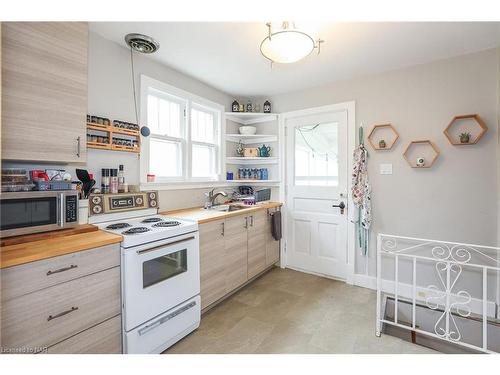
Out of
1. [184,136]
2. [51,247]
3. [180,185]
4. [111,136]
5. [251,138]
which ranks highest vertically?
[251,138]

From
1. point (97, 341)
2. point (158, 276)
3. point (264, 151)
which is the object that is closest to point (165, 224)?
point (158, 276)

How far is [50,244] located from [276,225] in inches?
90.5

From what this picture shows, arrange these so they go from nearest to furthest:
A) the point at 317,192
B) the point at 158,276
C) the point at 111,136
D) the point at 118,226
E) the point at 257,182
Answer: the point at 158,276 → the point at 118,226 → the point at 111,136 → the point at 317,192 → the point at 257,182


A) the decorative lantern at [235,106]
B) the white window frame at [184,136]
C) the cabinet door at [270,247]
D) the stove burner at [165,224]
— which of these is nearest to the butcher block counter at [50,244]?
the stove burner at [165,224]

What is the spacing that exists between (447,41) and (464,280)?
223 cm

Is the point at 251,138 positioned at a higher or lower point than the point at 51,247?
higher

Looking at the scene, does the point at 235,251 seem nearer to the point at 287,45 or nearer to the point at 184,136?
the point at 184,136

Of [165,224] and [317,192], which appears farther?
[317,192]

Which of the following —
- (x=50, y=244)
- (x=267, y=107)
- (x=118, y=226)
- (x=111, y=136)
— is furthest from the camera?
(x=267, y=107)

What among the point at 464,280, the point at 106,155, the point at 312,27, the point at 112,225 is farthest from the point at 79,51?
the point at 464,280

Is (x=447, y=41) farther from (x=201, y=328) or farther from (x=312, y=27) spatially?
(x=201, y=328)

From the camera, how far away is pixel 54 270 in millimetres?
1200

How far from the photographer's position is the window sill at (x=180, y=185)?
2.35m
